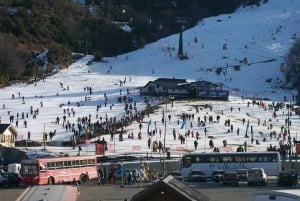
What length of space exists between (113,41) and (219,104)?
141 ft

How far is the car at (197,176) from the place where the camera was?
36.1 meters

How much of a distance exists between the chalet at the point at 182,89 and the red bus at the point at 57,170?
118 ft

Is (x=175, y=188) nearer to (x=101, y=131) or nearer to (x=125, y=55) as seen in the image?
(x=101, y=131)

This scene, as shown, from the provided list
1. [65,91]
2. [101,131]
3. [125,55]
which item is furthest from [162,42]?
[101,131]

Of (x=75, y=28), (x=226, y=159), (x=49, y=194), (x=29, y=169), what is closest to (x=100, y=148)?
(x=226, y=159)

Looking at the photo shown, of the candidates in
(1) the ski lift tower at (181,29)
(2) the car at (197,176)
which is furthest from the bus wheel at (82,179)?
(1) the ski lift tower at (181,29)

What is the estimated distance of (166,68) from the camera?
90375 millimetres

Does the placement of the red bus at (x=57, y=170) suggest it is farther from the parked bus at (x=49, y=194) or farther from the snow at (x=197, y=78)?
the parked bus at (x=49, y=194)

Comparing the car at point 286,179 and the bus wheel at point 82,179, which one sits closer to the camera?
the car at point 286,179

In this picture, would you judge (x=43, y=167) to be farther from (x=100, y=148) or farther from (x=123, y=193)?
(x=100, y=148)

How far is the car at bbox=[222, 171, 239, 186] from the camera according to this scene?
106ft

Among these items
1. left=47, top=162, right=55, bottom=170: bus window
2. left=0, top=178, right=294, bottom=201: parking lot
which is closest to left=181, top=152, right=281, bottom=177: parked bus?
left=0, top=178, right=294, bottom=201: parking lot

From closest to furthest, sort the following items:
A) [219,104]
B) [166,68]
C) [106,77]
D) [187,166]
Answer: [187,166] → [219,104] → [106,77] → [166,68]

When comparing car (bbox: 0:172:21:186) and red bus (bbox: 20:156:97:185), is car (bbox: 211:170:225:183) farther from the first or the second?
car (bbox: 0:172:21:186)
